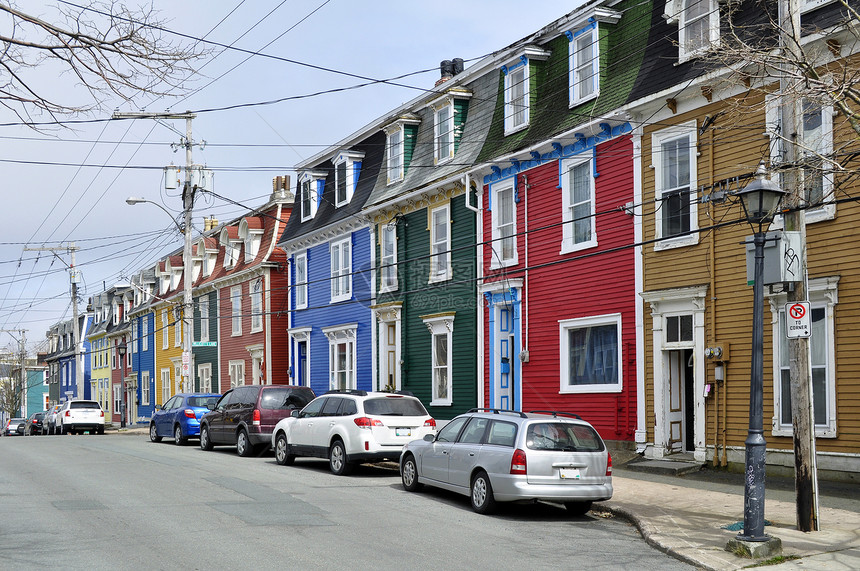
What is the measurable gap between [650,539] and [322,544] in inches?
155

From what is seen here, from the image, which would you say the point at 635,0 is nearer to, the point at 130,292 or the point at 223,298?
the point at 223,298

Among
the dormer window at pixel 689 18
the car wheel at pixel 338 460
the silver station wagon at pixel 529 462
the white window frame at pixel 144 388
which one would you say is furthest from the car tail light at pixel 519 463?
the white window frame at pixel 144 388

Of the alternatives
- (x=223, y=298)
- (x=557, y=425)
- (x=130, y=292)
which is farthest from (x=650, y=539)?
(x=130, y=292)

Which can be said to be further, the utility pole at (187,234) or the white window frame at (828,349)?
the utility pole at (187,234)

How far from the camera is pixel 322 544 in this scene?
10156mm

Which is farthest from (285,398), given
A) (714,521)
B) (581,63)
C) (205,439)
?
(714,521)

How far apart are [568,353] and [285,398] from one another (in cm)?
700

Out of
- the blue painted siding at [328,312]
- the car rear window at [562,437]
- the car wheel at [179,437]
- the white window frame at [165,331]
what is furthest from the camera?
the white window frame at [165,331]

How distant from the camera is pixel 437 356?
2569 cm

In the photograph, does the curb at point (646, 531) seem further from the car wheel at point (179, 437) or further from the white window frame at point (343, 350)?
the white window frame at point (343, 350)

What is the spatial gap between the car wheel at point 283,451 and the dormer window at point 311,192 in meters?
15.0

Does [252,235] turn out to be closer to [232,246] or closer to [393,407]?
[232,246]

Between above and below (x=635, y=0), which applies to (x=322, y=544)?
below

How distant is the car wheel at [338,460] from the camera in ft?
57.5
